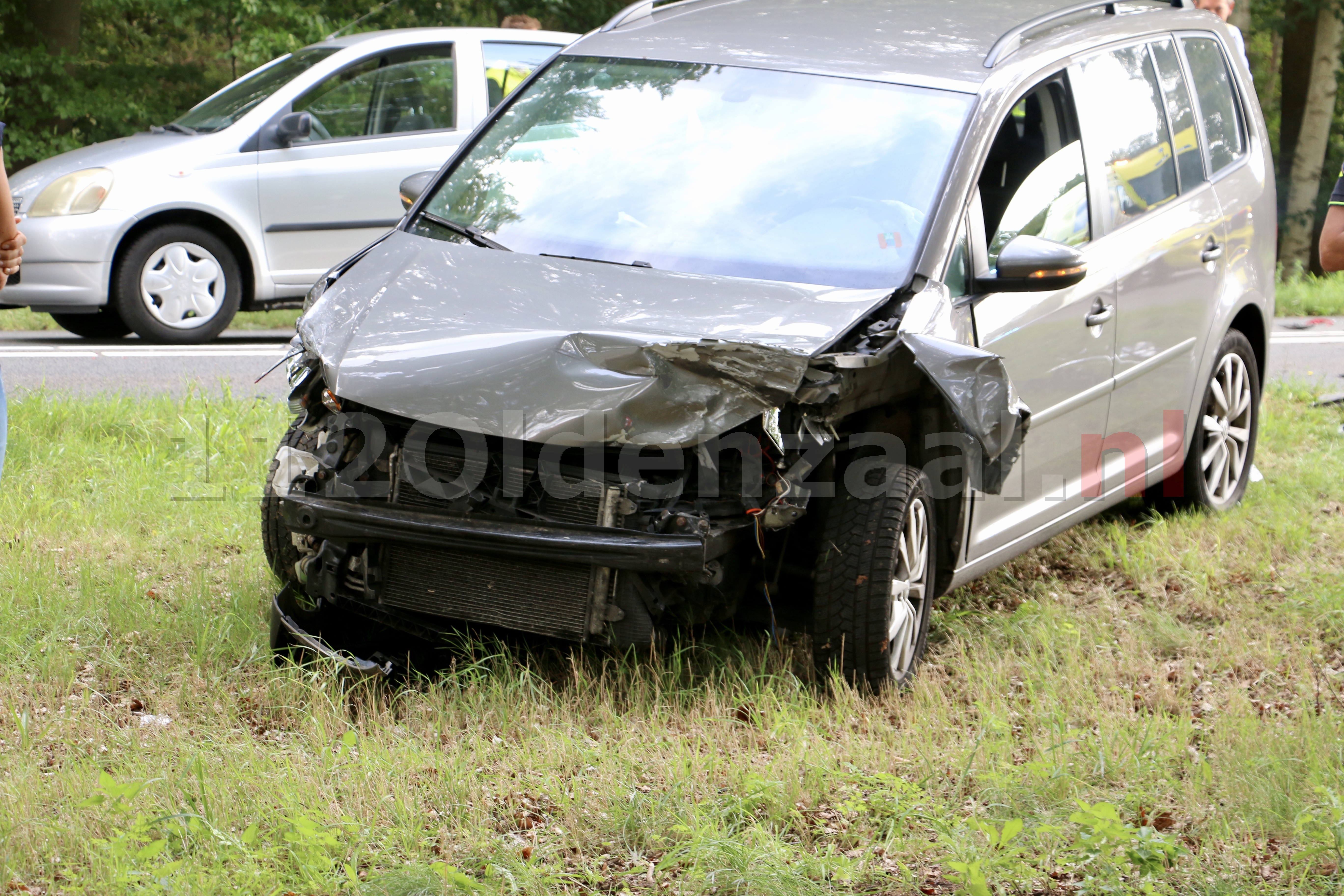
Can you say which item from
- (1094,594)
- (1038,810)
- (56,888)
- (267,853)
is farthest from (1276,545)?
(56,888)

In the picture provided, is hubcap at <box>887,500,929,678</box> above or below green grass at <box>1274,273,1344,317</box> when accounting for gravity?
above

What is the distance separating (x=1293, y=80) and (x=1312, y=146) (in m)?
2.07

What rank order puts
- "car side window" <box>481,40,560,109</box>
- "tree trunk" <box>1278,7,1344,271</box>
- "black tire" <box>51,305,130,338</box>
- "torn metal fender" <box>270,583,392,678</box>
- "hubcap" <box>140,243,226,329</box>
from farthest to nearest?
1. "tree trunk" <box>1278,7,1344,271</box>
2. "car side window" <box>481,40,560,109</box>
3. "black tire" <box>51,305,130,338</box>
4. "hubcap" <box>140,243,226,329</box>
5. "torn metal fender" <box>270,583,392,678</box>

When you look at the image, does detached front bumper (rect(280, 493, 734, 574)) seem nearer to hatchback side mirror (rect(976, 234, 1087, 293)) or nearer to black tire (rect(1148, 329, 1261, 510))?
hatchback side mirror (rect(976, 234, 1087, 293))

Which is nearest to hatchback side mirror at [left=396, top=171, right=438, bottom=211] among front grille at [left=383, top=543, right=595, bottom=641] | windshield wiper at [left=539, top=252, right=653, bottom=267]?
windshield wiper at [left=539, top=252, right=653, bottom=267]

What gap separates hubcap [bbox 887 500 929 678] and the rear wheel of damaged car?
215 centimetres

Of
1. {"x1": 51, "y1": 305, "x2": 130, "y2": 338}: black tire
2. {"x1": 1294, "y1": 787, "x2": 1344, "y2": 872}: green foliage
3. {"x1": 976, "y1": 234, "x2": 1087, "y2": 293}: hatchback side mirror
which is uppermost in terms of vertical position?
{"x1": 976, "y1": 234, "x2": 1087, "y2": 293}: hatchback side mirror

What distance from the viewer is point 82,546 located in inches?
204

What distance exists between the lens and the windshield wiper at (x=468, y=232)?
4.48m

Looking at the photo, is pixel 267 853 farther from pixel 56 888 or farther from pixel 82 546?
pixel 82 546

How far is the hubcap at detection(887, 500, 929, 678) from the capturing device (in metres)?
4.04

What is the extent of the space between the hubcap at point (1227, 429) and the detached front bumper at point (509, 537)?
3.14 meters

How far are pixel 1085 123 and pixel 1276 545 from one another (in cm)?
190

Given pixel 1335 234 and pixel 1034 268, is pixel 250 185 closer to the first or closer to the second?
pixel 1034 268
